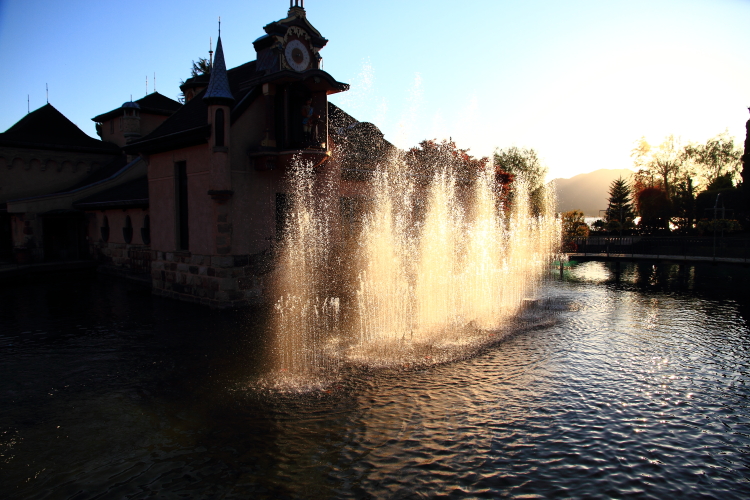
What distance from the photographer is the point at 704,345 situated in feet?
33.1

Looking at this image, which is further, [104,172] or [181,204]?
Answer: [104,172]

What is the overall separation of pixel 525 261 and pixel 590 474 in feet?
79.8

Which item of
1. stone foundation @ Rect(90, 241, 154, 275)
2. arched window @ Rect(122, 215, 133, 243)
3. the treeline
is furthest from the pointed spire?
the treeline

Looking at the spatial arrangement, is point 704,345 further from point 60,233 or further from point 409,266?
point 60,233

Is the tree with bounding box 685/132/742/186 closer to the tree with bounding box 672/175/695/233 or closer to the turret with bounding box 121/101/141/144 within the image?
the tree with bounding box 672/175/695/233

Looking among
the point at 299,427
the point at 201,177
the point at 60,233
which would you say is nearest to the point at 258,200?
the point at 201,177

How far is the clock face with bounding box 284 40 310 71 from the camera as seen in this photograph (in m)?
15.2

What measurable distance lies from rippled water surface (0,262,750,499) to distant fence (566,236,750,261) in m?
17.4

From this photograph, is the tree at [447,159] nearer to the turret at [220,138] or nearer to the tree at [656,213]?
the turret at [220,138]

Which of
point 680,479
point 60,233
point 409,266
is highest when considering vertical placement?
point 60,233

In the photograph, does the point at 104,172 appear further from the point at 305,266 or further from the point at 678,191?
the point at 678,191

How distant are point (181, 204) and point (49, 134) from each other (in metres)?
18.7

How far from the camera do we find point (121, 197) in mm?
22047

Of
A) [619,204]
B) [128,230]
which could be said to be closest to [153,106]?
[128,230]
